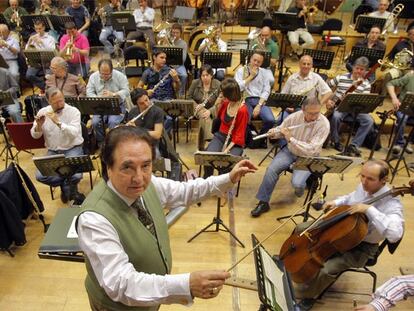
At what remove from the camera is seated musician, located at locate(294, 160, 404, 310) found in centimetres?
268

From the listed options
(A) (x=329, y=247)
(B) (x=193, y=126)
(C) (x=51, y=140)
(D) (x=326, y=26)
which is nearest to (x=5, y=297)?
(C) (x=51, y=140)

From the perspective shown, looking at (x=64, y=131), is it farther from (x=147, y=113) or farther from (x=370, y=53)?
(x=370, y=53)

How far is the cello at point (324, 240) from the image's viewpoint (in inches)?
105

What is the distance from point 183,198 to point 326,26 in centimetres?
689

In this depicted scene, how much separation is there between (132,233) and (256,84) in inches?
179

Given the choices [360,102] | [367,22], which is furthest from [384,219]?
[367,22]

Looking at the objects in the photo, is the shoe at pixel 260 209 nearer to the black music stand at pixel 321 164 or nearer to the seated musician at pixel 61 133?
the black music stand at pixel 321 164

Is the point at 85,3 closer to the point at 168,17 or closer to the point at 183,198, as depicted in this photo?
the point at 168,17

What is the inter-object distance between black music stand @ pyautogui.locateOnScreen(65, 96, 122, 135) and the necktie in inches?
119

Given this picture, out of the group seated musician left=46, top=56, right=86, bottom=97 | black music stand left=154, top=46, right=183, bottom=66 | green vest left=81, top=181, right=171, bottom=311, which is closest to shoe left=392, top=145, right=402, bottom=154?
black music stand left=154, top=46, right=183, bottom=66

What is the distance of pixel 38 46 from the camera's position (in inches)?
264

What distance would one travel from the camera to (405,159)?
5.48 metres

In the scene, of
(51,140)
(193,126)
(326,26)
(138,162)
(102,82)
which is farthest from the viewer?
(326,26)

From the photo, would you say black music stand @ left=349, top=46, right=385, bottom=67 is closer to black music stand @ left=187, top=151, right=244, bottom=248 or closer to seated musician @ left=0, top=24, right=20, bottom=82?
black music stand @ left=187, top=151, right=244, bottom=248
